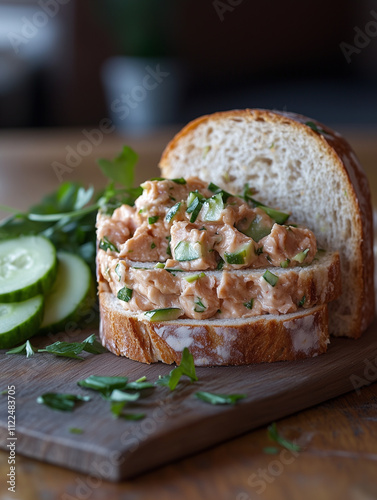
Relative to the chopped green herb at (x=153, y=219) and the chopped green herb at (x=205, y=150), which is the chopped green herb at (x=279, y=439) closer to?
the chopped green herb at (x=153, y=219)

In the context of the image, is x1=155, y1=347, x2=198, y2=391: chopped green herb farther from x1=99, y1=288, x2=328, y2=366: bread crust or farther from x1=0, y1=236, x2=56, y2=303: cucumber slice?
x1=0, y1=236, x2=56, y2=303: cucumber slice

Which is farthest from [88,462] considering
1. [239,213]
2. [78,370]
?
[239,213]

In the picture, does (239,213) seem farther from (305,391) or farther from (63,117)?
(63,117)

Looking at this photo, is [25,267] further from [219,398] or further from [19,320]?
[219,398]
